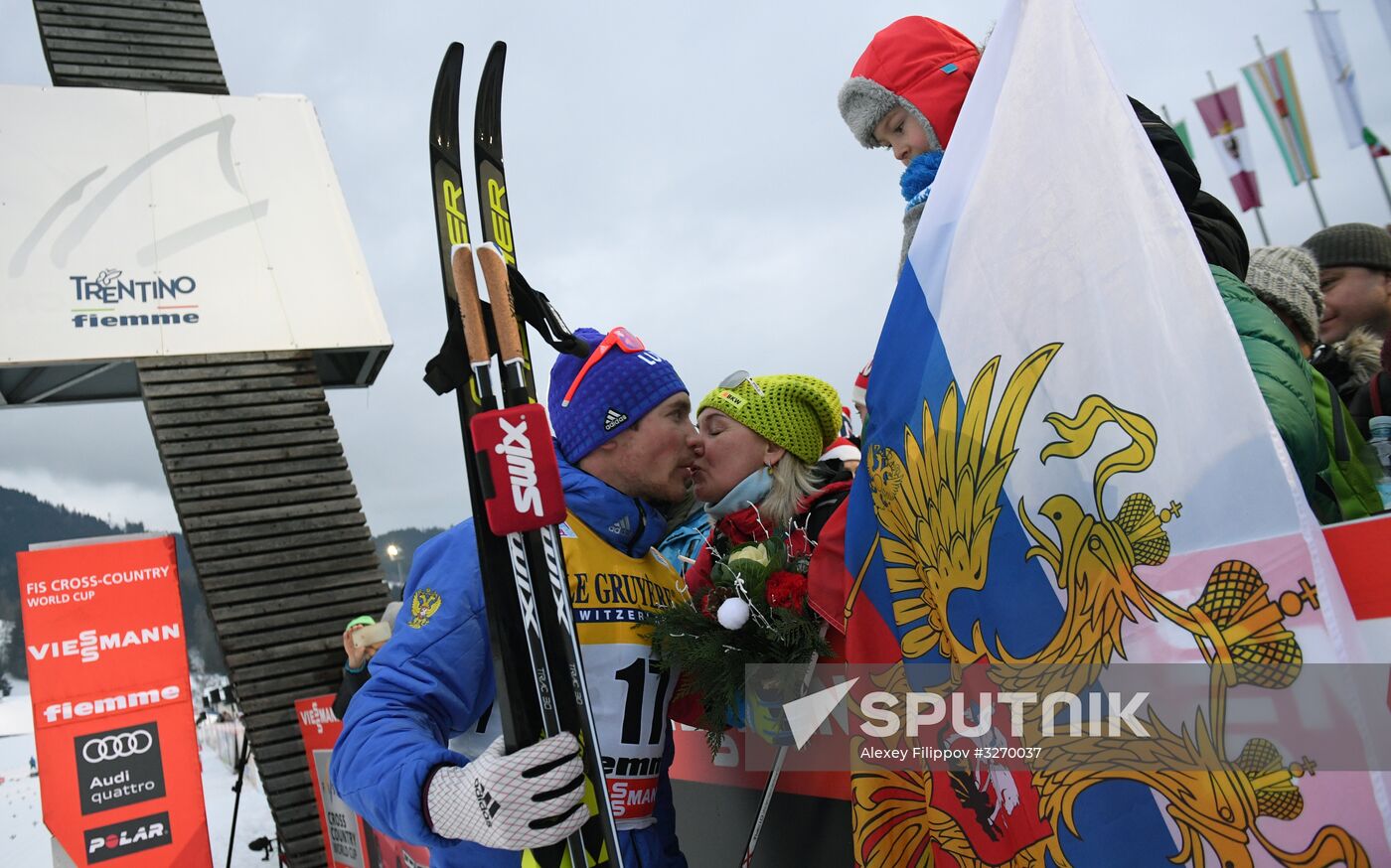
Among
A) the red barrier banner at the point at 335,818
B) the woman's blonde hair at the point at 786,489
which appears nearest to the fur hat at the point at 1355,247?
the woman's blonde hair at the point at 786,489

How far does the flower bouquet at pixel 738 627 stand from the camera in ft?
6.40

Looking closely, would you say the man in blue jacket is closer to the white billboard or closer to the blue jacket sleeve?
the blue jacket sleeve

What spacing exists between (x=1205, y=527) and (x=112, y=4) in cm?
1304

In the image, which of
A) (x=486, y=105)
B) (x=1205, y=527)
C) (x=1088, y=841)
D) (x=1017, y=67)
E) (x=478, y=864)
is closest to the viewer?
(x=1205, y=527)

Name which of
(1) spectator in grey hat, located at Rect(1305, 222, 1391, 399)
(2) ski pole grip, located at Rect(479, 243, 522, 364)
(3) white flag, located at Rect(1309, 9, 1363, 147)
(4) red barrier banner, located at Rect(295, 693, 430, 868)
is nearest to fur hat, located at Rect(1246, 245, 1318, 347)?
(1) spectator in grey hat, located at Rect(1305, 222, 1391, 399)

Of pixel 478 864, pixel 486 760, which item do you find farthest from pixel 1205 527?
pixel 478 864

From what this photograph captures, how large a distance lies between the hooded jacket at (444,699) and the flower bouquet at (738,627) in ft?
0.59

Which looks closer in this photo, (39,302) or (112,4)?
(39,302)

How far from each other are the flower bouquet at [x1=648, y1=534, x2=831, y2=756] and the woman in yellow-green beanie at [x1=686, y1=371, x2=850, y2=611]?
0.29 meters

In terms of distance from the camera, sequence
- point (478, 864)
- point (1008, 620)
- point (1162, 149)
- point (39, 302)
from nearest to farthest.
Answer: point (1008, 620) → point (1162, 149) → point (478, 864) → point (39, 302)

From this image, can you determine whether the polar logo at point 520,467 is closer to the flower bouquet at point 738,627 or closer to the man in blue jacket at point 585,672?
the man in blue jacket at point 585,672

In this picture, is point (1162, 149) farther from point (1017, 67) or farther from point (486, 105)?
point (486, 105)

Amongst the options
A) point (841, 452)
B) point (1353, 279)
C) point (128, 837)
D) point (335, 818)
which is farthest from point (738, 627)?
point (128, 837)

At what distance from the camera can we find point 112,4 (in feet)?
35.6
